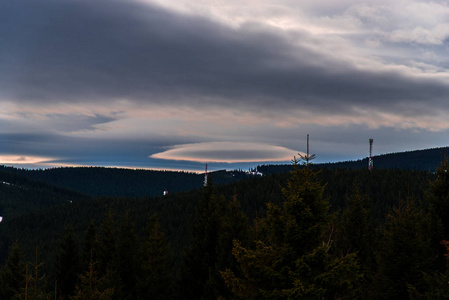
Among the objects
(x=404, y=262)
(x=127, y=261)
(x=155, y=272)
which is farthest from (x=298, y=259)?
(x=127, y=261)

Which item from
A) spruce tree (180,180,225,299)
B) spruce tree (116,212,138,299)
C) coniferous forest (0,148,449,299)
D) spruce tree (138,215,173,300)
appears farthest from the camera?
spruce tree (116,212,138,299)

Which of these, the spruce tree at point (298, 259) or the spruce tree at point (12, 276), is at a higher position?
the spruce tree at point (298, 259)

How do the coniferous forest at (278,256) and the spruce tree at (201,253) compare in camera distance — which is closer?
the coniferous forest at (278,256)

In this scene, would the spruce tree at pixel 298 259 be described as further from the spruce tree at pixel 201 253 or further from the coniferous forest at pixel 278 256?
the spruce tree at pixel 201 253

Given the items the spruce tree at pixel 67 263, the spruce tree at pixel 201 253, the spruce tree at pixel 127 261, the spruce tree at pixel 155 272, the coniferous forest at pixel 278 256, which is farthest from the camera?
the spruce tree at pixel 67 263

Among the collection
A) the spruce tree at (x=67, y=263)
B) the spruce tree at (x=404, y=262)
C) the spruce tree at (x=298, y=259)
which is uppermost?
the spruce tree at (x=298, y=259)

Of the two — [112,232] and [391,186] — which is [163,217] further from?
[112,232]

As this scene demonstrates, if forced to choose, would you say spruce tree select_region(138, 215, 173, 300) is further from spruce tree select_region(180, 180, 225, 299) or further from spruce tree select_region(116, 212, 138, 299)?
spruce tree select_region(180, 180, 225, 299)

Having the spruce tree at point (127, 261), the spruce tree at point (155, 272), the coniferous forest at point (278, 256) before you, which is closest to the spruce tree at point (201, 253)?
the coniferous forest at point (278, 256)

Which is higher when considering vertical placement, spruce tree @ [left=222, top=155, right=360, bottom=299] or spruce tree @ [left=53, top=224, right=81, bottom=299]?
spruce tree @ [left=222, top=155, right=360, bottom=299]

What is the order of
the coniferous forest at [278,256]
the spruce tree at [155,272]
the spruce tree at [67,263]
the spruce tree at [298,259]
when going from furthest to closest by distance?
the spruce tree at [67,263], the spruce tree at [155,272], the coniferous forest at [278,256], the spruce tree at [298,259]

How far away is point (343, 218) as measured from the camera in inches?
1629

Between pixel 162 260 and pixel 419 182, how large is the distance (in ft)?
494

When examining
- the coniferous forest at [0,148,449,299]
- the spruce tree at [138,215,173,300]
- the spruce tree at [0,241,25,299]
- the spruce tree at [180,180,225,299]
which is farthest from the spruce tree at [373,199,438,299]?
the spruce tree at [0,241,25,299]
